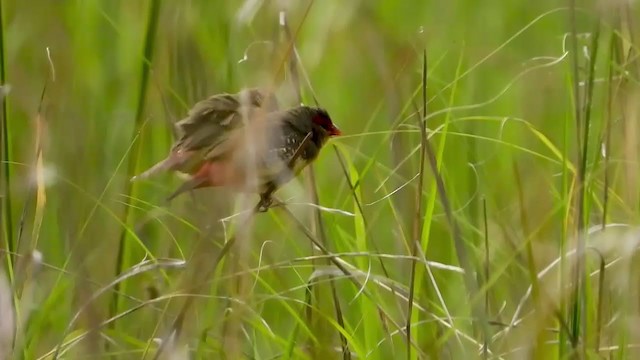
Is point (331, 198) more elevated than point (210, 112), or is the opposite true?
point (210, 112)

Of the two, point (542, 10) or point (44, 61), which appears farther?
point (542, 10)

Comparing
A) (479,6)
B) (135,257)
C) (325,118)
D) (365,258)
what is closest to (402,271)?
(365,258)

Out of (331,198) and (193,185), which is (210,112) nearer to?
(193,185)

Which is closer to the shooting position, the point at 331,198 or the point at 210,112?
the point at 210,112

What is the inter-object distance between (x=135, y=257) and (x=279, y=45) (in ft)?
0.84

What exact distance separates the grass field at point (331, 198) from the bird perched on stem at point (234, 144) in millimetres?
24

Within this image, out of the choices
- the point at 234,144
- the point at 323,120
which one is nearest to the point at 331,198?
the point at 323,120

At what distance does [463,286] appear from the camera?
101 cm

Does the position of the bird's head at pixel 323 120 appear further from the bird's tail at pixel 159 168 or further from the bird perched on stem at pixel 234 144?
the bird's tail at pixel 159 168

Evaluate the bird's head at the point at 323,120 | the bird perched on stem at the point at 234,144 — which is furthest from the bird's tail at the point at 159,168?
the bird's head at the point at 323,120

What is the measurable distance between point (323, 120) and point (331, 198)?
112 mm

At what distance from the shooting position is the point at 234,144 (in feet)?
2.91

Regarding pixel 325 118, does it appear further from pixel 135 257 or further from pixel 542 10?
pixel 542 10

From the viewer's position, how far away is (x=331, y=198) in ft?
3.59
